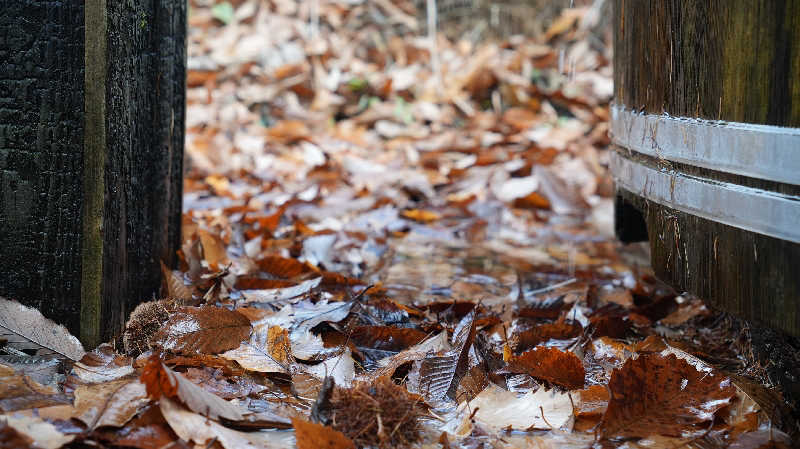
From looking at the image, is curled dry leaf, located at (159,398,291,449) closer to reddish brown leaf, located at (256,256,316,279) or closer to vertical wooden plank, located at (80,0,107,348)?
vertical wooden plank, located at (80,0,107,348)

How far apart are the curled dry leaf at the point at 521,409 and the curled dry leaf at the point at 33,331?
0.68m

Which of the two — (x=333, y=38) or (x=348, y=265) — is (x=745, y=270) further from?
(x=333, y=38)

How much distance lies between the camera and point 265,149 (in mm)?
4309

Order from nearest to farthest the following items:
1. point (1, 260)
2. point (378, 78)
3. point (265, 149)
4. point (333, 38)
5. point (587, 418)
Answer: point (587, 418), point (1, 260), point (265, 149), point (378, 78), point (333, 38)

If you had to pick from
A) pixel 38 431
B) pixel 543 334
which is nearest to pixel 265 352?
pixel 38 431

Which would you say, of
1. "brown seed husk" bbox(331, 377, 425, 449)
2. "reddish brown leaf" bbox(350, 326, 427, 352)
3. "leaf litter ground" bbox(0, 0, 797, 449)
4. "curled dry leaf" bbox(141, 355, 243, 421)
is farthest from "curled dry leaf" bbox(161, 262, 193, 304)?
"brown seed husk" bbox(331, 377, 425, 449)

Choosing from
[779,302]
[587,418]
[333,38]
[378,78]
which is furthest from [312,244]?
[333,38]

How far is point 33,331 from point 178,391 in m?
0.43

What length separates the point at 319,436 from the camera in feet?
3.40

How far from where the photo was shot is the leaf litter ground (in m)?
1.11

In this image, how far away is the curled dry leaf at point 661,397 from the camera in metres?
1.17

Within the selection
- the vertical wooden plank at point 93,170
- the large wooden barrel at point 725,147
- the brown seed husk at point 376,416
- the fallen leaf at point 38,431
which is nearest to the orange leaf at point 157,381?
the fallen leaf at point 38,431

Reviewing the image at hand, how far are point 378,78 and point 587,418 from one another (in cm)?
449

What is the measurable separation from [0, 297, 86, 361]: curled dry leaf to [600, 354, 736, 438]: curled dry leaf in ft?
2.93
